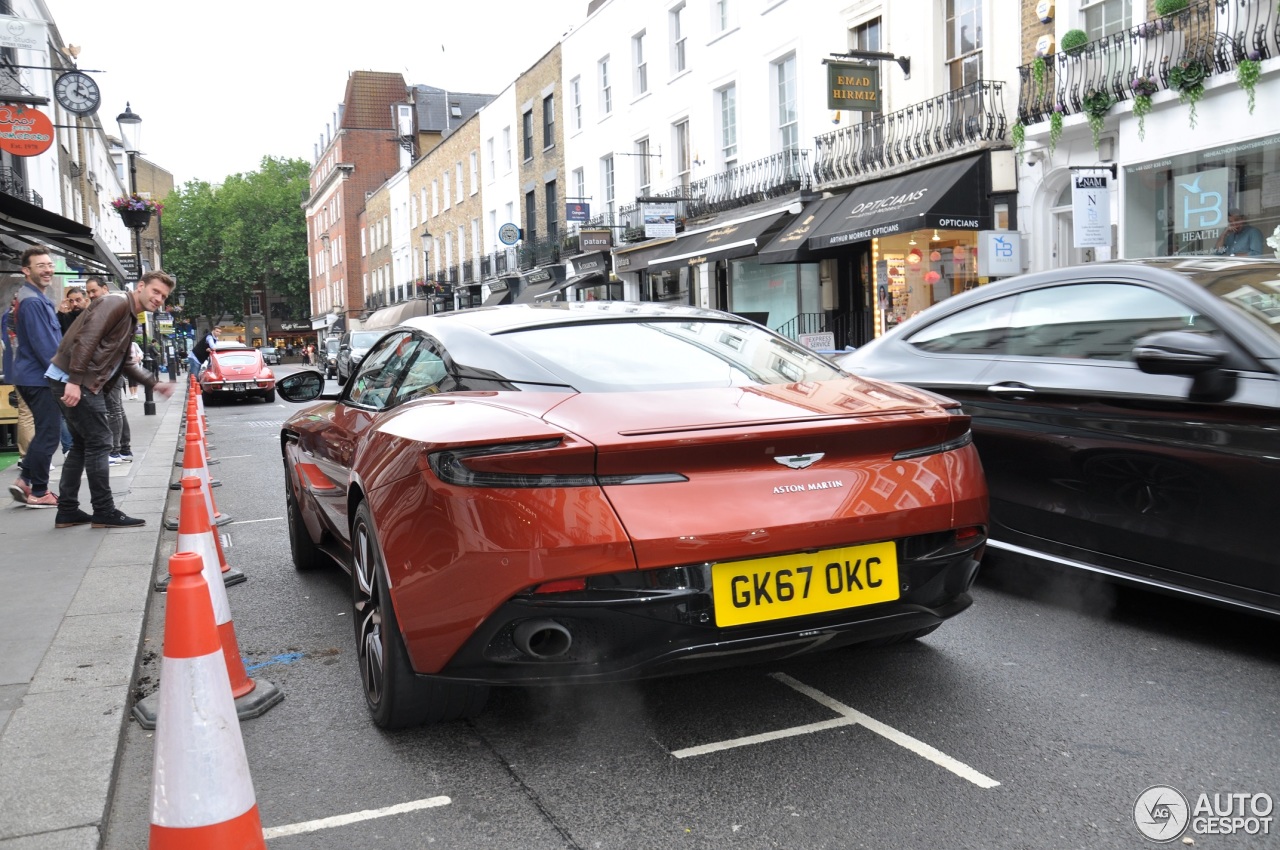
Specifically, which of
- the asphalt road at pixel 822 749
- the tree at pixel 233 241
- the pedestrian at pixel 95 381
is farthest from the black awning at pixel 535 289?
the tree at pixel 233 241

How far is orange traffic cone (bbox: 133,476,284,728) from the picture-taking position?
3461 mm

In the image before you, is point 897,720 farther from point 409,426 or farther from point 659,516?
point 409,426

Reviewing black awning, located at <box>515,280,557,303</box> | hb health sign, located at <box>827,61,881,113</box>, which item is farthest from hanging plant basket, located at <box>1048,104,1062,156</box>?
black awning, located at <box>515,280,557,303</box>

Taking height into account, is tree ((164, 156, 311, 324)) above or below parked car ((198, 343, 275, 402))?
above

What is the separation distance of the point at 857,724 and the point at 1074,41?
13.2 m

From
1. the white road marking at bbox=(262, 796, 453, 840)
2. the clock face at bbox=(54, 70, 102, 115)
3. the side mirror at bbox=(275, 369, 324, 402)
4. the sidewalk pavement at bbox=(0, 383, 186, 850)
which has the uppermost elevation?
the clock face at bbox=(54, 70, 102, 115)

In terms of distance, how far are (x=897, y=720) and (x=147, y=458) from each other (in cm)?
974

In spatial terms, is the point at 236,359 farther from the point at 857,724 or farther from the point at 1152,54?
the point at 857,724

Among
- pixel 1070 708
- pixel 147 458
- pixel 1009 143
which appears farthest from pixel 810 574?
pixel 1009 143

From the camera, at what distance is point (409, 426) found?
316 centimetres

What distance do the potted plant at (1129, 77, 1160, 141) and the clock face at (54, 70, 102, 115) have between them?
14616 millimetres

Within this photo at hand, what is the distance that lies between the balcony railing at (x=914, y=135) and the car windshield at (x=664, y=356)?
1306 cm

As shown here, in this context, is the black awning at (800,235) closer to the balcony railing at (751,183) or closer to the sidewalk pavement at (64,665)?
the balcony railing at (751,183)

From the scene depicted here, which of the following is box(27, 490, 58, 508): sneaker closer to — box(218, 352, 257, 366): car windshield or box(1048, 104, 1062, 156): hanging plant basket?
box(1048, 104, 1062, 156): hanging plant basket
